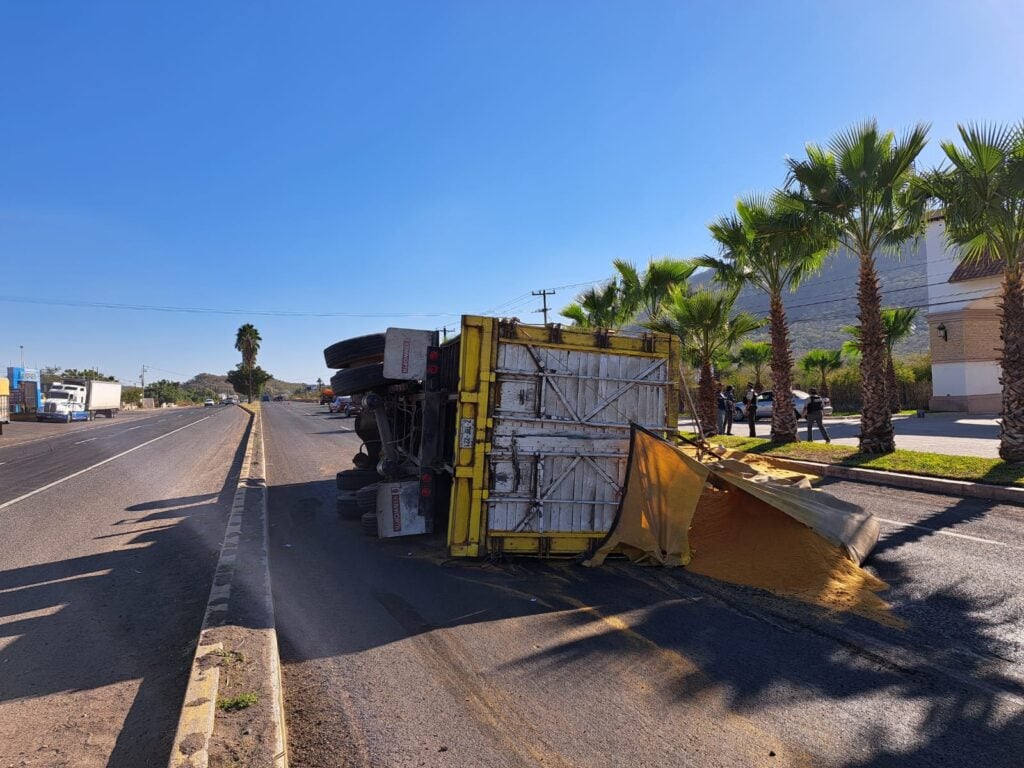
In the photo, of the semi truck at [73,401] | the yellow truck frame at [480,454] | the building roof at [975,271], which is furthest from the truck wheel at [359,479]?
the semi truck at [73,401]

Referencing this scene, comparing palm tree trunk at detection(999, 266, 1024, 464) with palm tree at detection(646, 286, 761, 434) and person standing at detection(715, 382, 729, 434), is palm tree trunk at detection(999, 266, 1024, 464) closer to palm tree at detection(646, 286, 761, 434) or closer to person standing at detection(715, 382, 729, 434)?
palm tree at detection(646, 286, 761, 434)

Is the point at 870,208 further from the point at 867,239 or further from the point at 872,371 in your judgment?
the point at 872,371

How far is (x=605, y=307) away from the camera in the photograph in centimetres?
2506

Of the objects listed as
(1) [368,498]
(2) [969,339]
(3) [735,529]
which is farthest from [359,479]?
(2) [969,339]

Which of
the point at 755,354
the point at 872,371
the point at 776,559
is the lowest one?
the point at 776,559

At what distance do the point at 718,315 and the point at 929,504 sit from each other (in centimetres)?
1076

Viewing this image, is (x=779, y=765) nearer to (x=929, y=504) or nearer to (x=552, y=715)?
(x=552, y=715)

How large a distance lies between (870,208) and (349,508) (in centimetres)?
1214

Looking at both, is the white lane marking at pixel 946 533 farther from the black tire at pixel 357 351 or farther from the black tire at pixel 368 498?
the black tire at pixel 357 351

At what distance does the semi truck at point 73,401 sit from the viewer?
146 feet

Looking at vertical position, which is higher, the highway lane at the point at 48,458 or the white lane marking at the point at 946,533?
the white lane marking at the point at 946,533

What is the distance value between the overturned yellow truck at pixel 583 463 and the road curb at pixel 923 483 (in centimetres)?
289

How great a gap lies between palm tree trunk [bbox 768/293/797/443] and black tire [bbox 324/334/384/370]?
12.0 m

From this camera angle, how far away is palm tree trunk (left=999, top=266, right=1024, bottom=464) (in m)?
11.6
